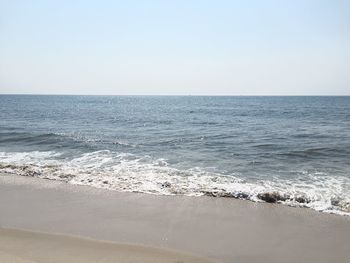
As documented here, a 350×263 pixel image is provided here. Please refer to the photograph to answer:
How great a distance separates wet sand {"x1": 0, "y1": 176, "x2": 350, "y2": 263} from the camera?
6605 mm

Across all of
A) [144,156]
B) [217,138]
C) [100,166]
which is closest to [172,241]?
[100,166]

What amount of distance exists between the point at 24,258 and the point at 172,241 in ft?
9.11

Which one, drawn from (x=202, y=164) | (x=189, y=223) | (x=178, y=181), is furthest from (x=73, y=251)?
(x=202, y=164)

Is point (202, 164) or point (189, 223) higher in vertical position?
point (202, 164)

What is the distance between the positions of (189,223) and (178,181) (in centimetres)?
393

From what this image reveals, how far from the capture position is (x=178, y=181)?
38.8ft

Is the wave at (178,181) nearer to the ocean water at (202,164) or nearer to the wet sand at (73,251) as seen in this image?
the ocean water at (202,164)

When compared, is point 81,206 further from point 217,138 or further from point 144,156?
point 217,138

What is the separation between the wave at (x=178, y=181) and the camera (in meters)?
9.88

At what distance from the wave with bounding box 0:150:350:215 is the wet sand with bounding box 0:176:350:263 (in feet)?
2.08

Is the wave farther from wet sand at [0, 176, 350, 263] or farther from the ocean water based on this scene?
wet sand at [0, 176, 350, 263]

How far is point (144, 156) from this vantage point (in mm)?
16938

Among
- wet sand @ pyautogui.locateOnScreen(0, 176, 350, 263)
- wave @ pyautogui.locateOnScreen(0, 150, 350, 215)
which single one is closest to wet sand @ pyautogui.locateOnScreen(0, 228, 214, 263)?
wet sand @ pyautogui.locateOnScreen(0, 176, 350, 263)

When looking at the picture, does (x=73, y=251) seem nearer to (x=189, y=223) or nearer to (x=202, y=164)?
(x=189, y=223)
